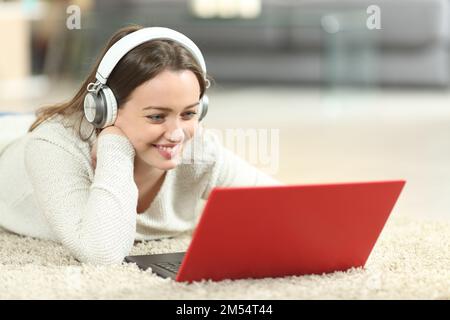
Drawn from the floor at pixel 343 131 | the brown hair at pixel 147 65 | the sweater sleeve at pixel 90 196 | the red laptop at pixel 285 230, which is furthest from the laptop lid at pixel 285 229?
the floor at pixel 343 131

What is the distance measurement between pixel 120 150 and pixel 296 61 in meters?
3.48

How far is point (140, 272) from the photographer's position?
4.02ft

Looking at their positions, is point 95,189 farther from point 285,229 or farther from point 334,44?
point 334,44

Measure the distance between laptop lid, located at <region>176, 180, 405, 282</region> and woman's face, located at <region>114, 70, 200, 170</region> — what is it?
0.23m

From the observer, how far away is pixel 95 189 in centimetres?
129

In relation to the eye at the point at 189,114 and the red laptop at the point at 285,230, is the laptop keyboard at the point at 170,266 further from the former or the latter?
the eye at the point at 189,114

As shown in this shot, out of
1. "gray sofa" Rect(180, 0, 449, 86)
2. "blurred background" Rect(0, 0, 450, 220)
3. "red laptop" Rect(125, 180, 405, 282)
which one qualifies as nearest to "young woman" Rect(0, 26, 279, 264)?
"red laptop" Rect(125, 180, 405, 282)

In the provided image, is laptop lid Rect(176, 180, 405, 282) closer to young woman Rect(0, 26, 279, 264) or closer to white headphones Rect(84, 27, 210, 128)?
young woman Rect(0, 26, 279, 264)

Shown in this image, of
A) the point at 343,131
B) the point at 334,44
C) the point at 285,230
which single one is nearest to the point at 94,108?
the point at 285,230

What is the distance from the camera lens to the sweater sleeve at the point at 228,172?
1566mm

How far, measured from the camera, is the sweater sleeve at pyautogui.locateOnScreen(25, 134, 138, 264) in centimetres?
127

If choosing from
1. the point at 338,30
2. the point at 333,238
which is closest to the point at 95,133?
the point at 333,238

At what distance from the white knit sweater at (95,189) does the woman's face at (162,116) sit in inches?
1.2

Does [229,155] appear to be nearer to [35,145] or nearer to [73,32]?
[35,145]
